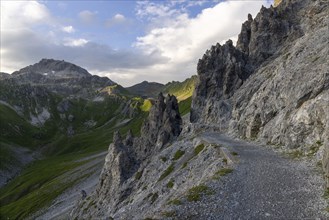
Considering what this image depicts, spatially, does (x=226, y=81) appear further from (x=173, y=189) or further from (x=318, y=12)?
(x=173, y=189)

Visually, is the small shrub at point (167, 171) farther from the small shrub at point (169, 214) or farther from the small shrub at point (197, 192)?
the small shrub at point (169, 214)

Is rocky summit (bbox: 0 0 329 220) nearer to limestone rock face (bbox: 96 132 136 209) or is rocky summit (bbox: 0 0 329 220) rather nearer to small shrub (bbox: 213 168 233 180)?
small shrub (bbox: 213 168 233 180)

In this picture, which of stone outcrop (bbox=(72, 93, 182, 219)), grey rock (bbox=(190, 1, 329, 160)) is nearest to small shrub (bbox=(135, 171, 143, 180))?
stone outcrop (bbox=(72, 93, 182, 219))

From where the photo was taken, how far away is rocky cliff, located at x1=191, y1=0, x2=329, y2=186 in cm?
5619

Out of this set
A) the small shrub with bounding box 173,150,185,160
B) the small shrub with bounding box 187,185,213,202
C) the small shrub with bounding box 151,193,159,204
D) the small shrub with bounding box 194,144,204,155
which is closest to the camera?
the small shrub with bounding box 187,185,213,202

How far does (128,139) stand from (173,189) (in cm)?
5598

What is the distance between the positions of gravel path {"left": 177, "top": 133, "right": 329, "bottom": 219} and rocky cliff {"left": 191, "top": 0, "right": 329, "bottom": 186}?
4.05 m

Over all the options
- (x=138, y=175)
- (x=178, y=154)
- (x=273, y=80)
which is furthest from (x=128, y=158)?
(x=273, y=80)

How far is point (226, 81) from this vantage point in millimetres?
109125

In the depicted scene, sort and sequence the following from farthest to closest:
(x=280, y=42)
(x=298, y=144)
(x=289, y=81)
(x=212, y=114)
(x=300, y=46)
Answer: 1. (x=280, y=42)
2. (x=212, y=114)
3. (x=300, y=46)
4. (x=289, y=81)
5. (x=298, y=144)

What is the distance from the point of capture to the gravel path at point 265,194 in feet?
106

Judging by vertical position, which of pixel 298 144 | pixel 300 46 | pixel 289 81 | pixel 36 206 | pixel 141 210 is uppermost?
pixel 300 46

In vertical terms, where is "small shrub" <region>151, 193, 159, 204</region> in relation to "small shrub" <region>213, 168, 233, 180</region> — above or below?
below

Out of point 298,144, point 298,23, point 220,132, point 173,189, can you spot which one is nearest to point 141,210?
point 173,189
